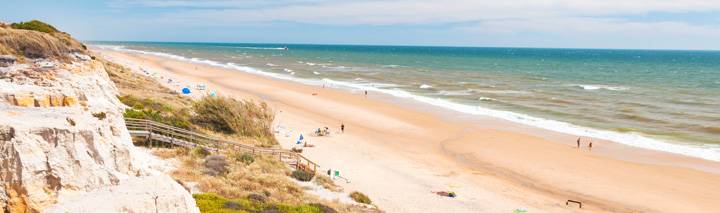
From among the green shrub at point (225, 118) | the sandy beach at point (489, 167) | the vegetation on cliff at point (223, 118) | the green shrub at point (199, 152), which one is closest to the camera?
the green shrub at point (199, 152)

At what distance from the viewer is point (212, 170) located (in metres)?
14.6

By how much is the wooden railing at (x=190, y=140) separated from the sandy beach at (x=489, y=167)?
205cm

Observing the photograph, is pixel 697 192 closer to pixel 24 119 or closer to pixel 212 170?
pixel 212 170

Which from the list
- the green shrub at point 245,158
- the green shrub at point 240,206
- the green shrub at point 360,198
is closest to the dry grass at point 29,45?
the green shrub at point 245,158

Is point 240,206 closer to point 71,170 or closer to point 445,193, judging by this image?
point 71,170

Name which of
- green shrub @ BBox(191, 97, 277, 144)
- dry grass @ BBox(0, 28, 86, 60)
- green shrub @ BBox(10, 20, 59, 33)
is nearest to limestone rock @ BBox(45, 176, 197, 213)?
green shrub @ BBox(191, 97, 277, 144)

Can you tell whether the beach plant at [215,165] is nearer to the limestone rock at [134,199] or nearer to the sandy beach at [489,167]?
the sandy beach at [489,167]

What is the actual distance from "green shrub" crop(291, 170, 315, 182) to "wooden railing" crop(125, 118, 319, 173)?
704 millimetres

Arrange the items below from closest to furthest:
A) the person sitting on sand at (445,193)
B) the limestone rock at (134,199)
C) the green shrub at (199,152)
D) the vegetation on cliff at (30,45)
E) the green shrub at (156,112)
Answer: the limestone rock at (134,199) < the green shrub at (199,152) < the person sitting on sand at (445,193) < the green shrub at (156,112) < the vegetation on cliff at (30,45)

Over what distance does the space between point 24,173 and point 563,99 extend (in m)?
41.7

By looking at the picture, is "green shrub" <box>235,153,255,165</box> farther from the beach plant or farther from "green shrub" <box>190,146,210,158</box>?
the beach plant

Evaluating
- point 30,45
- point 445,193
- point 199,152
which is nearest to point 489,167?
point 445,193

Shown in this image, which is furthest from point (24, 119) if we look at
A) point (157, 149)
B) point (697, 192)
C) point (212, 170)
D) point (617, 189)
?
point (697, 192)

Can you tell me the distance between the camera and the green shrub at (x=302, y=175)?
16.4 meters
